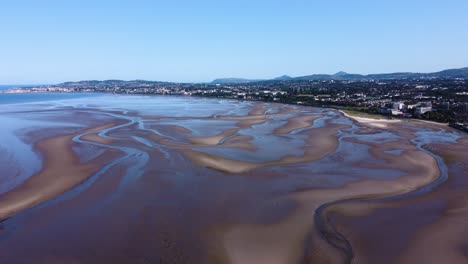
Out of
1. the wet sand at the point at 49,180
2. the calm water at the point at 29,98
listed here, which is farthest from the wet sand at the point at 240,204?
the calm water at the point at 29,98

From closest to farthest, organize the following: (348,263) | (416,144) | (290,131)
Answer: (348,263) → (416,144) → (290,131)

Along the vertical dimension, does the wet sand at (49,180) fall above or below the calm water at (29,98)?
below

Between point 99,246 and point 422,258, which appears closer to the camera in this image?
point 422,258

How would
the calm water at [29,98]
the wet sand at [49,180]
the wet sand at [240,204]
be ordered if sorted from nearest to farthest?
the wet sand at [240,204]
the wet sand at [49,180]
the calm water at [29,98]

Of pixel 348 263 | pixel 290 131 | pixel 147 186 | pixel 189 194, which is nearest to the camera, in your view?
pixel 348 263

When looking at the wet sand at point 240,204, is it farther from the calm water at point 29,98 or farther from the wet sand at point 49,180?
the calm water at point 29,98

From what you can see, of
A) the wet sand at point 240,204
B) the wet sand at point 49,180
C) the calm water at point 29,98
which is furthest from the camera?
the calm water at point 29,98

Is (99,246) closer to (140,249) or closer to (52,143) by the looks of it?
(140,249)

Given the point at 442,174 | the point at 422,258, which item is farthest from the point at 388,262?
the point at 442,174

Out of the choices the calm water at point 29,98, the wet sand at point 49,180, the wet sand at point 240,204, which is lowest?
the wet sand at point 240,204

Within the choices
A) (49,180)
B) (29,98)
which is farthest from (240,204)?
(29,98)
